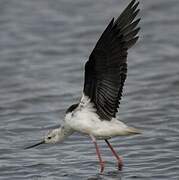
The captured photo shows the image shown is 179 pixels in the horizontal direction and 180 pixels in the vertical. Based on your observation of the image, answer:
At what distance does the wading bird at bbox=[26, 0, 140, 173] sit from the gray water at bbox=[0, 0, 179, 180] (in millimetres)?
691

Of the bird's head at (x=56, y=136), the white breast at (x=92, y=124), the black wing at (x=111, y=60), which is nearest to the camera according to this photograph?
the black wing at (x=111, y=60)

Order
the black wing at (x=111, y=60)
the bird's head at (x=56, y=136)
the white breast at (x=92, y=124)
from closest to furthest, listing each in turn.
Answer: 1. the black wing at (x=111, y=60)
2. the white breast at (x=92, y=124)
3. the bird's head at (x=56, y=136)

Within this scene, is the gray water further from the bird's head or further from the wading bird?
the wading bird

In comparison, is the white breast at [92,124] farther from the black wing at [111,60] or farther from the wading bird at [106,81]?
the black wing at [111,60]

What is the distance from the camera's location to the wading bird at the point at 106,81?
11.4 metres

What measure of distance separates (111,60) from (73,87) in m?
5.72

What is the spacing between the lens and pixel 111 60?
37.9ft

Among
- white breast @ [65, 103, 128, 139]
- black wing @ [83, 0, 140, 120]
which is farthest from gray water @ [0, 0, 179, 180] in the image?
black wing @ [83, 0, 140, 120]

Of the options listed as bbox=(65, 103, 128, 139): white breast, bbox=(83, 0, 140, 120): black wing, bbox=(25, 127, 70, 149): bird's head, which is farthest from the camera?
bbox=(25, 127, 70, 149): bird's head

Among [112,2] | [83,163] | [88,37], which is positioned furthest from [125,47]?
[112,2]

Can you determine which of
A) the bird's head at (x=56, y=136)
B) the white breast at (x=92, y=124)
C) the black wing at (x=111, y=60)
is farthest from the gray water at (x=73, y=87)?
the black wing at (x=111, y=60)

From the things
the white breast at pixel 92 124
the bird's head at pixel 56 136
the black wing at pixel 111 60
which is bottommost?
the bird's head at pixel 56 136

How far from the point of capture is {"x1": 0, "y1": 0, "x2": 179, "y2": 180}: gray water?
12.7 metres

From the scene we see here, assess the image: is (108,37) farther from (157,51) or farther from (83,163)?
(157,51)
